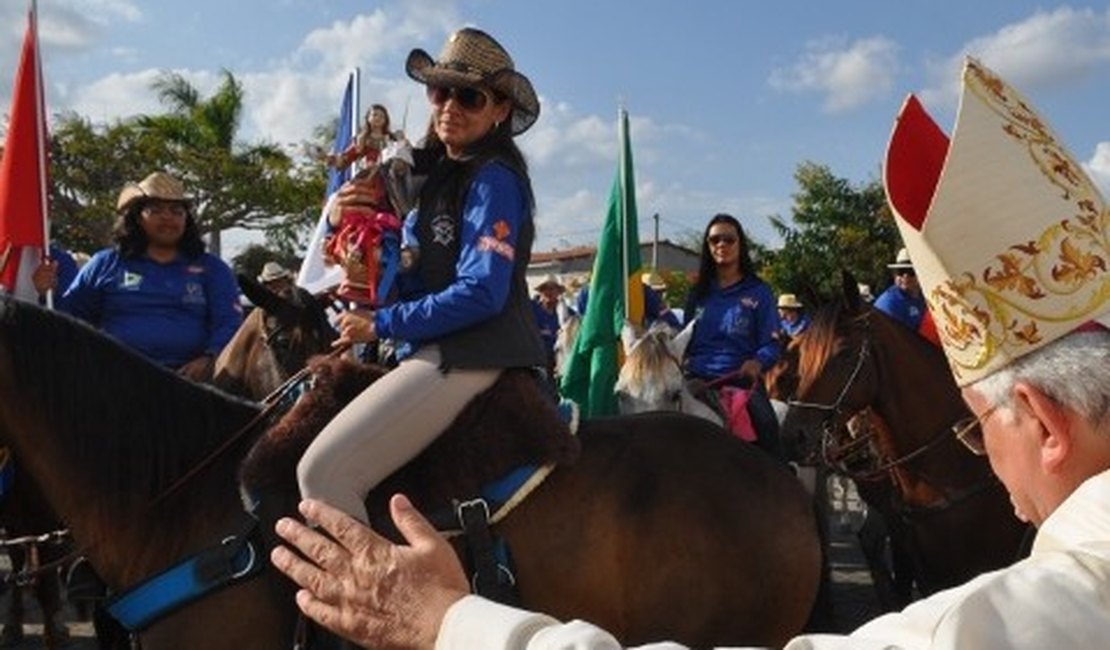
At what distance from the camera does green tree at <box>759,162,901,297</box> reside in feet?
92.2

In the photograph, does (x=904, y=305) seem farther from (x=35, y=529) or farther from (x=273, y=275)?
(x=35, y=529)

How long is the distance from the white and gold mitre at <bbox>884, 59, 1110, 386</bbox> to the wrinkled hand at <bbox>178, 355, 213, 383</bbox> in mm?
4973

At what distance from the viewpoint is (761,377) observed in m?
7.84

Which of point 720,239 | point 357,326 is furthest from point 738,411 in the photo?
point 357,326

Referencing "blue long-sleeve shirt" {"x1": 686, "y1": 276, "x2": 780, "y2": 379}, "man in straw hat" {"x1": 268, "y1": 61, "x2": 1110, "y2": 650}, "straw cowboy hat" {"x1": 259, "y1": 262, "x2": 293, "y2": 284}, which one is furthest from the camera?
"straw cowboy hat" {"x1": 259, "y1": 262, "x2": 293, "y2": 284}

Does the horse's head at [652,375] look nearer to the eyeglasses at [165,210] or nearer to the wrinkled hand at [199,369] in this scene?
the wrinkled hand at [199,369]

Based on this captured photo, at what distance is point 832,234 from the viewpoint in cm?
2945

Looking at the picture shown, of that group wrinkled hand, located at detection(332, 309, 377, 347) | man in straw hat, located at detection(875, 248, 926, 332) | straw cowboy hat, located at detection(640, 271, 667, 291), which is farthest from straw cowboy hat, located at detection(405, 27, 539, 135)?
man in straw hat, located at detection(875, 248, 926, 332)

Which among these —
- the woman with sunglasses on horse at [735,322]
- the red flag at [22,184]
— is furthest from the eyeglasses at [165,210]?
the woman with sunglasses on horse at [735,322]

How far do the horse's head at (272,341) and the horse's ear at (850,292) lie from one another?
2778 millimetres

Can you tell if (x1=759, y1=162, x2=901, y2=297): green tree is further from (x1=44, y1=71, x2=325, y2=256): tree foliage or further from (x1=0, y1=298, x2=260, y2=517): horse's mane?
(x1=0, y1=298, x2=260, y2=517): horse's mane

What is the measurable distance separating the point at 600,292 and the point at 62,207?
99.1ft

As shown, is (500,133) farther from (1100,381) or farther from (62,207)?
(62,207)

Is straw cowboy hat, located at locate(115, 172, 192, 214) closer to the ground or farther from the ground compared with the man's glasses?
farther from the ground
